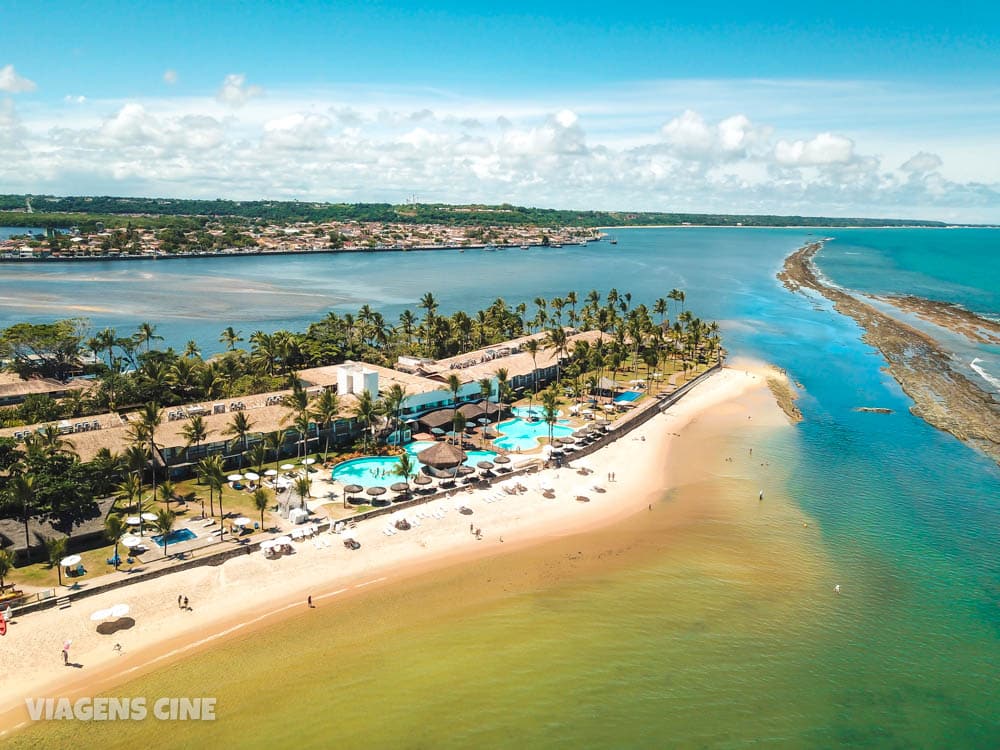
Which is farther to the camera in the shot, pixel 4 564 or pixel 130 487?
pixel 130 487

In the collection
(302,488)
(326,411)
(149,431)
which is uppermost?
(149,431)

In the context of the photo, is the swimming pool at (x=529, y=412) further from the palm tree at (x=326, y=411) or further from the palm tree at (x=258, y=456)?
the palm tree at (x=258, y=456)

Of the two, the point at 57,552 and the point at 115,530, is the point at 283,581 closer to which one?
the point at 115,530

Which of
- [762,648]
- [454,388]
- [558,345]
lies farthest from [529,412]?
[762,648]

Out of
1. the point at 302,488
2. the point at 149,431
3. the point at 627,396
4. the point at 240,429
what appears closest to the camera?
the point at 302,488

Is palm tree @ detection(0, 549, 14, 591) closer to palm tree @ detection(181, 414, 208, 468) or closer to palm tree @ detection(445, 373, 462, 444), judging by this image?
palm tree @ detection(181, 414, 208, 468)

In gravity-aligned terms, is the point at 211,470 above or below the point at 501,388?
above
